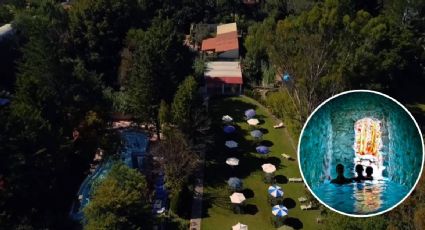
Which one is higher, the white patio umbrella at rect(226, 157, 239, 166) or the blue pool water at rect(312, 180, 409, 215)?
the blue pool water at rect(312, 180, 409, 215)

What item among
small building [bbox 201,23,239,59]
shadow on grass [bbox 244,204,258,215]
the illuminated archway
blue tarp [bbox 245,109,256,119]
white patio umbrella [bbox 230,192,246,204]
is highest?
the illuminated archway

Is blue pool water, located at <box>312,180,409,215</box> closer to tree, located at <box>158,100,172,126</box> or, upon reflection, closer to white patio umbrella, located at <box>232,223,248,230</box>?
white patio umbrella, located at <box>232,223,248,230</box>

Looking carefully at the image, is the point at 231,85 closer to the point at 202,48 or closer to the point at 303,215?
the point at 202,48

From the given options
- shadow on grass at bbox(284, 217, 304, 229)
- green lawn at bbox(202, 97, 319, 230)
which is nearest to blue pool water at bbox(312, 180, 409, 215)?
shadow on grass at bbox(284, 217, 304, 229)

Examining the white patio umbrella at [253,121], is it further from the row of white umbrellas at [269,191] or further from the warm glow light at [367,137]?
the warm glow light at [367,137]

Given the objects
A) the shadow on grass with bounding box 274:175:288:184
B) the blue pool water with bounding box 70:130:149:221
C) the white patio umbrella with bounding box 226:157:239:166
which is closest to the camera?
the blue pool water with bounding box 70:130:149:221

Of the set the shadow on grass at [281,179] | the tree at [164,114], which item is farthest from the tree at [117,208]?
the shadow on grass at [281,179]
